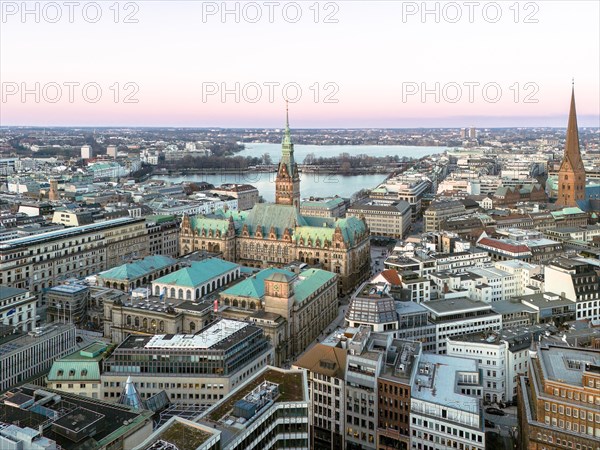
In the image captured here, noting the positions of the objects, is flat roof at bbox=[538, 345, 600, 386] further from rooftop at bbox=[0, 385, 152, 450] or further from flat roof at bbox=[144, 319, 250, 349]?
rooftop at bbox=[0, 385, 152, 450]

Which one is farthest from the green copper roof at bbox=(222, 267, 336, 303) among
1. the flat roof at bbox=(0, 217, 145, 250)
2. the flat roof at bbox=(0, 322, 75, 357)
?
the flat roof at bbox=(0, 217, 145, 250)

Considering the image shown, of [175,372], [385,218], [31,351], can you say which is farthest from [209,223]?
[175,372]

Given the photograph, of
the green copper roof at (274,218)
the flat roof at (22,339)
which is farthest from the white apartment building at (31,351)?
the green copper roof at (274,218)

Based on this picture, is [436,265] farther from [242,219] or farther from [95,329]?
[95,329]

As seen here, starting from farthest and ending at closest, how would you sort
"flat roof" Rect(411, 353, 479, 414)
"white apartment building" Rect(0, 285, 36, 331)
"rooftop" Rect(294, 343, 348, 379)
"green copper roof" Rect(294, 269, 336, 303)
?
"green copper roof" Rect(294, 269, 336, 303), "white apartment building" Rect(0, 285, 36, 331), "rooftop" Rect(294, 343, 348, 379), "flat roof" Rect(411, 353, 479, 414)

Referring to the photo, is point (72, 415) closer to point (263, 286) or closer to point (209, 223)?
point (263, 286)

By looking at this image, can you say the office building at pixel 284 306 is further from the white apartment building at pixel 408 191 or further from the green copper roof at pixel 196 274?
the white apartment building at pixel 408 191
